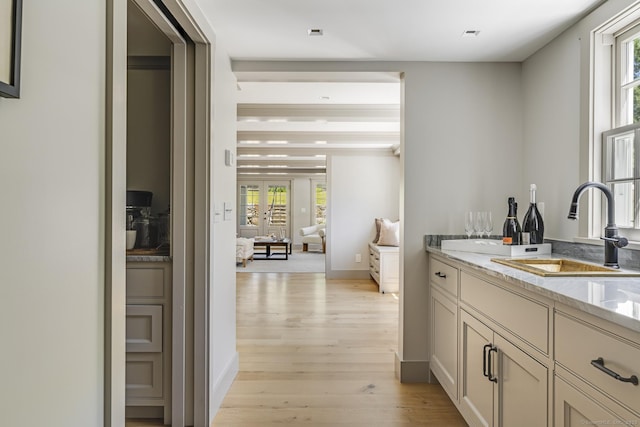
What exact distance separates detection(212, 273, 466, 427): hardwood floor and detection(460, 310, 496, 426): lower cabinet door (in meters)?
0.33

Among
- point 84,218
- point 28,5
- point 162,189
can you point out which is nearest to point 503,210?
point 162,189

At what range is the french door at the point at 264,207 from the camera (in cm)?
1205

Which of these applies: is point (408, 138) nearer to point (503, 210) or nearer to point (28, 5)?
point (503, 210)

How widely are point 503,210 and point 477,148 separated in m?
0.48

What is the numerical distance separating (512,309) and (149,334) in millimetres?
1899

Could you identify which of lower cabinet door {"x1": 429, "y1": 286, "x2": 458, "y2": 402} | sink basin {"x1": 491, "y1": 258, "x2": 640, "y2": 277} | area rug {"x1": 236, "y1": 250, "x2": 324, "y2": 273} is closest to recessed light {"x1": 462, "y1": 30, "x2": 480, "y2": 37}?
sink basin {"x1": 491, "y1": 258, "x2": 640, "y2": 277}

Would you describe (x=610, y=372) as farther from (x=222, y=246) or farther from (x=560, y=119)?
(x=222, y=246)

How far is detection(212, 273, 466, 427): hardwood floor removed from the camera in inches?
89.3

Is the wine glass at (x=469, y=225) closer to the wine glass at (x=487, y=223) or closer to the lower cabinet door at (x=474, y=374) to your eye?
the wine glass at (x=487, y=223)

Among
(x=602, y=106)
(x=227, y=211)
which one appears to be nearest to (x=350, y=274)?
(x=227, y=211)

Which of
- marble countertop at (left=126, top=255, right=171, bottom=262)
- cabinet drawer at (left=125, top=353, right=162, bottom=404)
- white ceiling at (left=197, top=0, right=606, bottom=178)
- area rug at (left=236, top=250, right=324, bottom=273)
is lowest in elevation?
area rug at (left=236, top=250, right=324, bottom=273)

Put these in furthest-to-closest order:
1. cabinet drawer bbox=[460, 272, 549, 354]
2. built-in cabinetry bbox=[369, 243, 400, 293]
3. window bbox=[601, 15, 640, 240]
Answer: built-in cabinetry bbox=[369, 243, 400, 293] → window bbox=[601, 15, 640, 240] → cabinet drawer bbox=[460, 272, 549, 354]

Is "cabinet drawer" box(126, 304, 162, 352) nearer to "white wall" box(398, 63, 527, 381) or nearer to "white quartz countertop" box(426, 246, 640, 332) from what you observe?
"white wall" box(398, 63, 527, 381)

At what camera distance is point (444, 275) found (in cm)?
237
